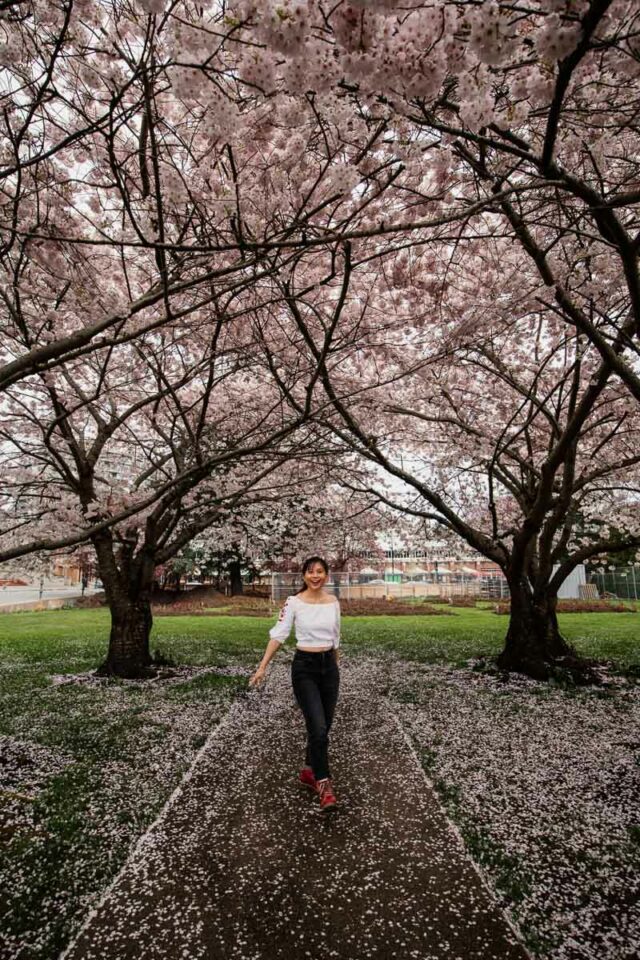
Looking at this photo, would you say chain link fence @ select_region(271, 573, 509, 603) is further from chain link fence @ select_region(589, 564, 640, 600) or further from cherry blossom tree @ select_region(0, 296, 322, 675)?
cherry blossom tree @ select_region(0, 296, 322, 675)

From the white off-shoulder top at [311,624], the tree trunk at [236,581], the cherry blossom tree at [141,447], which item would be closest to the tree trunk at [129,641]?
the cherry blossom tree at [141,447]

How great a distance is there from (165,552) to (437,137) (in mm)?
7211

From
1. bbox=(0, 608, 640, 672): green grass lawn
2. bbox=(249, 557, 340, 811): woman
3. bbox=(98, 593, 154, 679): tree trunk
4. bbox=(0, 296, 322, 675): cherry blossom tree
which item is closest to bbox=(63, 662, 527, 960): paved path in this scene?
bbox=(249, 557, 340, 811): woman

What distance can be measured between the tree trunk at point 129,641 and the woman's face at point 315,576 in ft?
18.1

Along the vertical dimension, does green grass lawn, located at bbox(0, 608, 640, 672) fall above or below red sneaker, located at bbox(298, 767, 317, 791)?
below

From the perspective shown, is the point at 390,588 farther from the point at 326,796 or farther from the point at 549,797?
the point at 326,796

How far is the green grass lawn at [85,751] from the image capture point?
261 centimetres

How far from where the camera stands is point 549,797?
383 centimetres

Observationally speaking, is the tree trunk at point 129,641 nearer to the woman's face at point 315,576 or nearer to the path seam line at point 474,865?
the path seam line at point 474,865

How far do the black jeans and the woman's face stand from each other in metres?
0.50

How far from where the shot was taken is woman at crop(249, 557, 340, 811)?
3.85m

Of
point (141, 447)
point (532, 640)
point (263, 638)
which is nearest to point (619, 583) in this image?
point (263, 638)

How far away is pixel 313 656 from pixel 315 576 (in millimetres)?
602

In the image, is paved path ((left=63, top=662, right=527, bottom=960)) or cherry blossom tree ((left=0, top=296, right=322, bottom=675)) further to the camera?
cherry blossom tree ((left=0, top=296, right=322, bottom=675))
